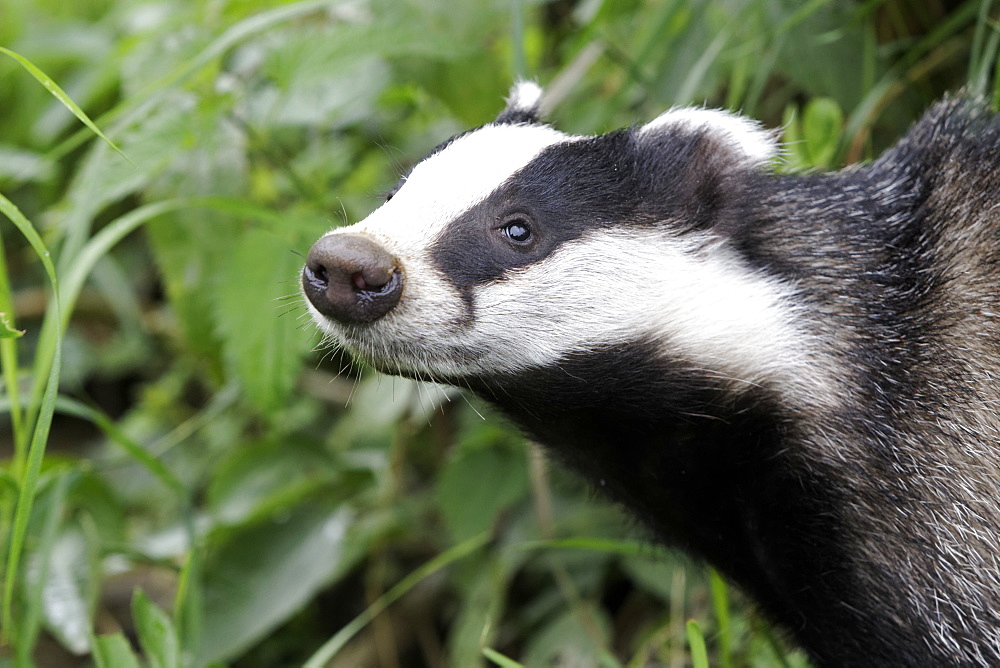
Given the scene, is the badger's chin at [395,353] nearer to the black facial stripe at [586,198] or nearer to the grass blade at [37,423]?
the black facial stripe at [586,198]

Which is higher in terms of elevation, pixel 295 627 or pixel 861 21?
pixel 861 21

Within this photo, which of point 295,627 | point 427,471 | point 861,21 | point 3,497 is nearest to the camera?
point 3,497

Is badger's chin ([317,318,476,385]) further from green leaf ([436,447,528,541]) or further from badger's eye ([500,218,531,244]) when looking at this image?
green leaf ([436,447,528,541])

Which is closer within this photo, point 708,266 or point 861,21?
point 708,266

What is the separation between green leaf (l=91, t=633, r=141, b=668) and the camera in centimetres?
213

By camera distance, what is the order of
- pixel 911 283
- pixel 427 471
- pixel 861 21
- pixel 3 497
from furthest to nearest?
pixel 427 471, pixel 861 21, pixel 3 497, pixel 911 283

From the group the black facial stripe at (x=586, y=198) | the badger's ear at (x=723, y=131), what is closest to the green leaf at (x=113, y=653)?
the black facial stripe at (x=586, y=198)

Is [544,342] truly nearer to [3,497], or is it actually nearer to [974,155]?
[974,155]

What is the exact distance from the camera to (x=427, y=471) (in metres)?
3.86

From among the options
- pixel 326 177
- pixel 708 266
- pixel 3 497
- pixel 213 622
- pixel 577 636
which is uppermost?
pixel 708 266

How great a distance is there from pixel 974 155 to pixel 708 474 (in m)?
0.83

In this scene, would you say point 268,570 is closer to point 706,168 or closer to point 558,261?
point 558,261

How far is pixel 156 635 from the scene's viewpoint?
2.20m

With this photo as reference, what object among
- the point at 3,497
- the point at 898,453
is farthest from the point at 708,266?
the point at 3,497
